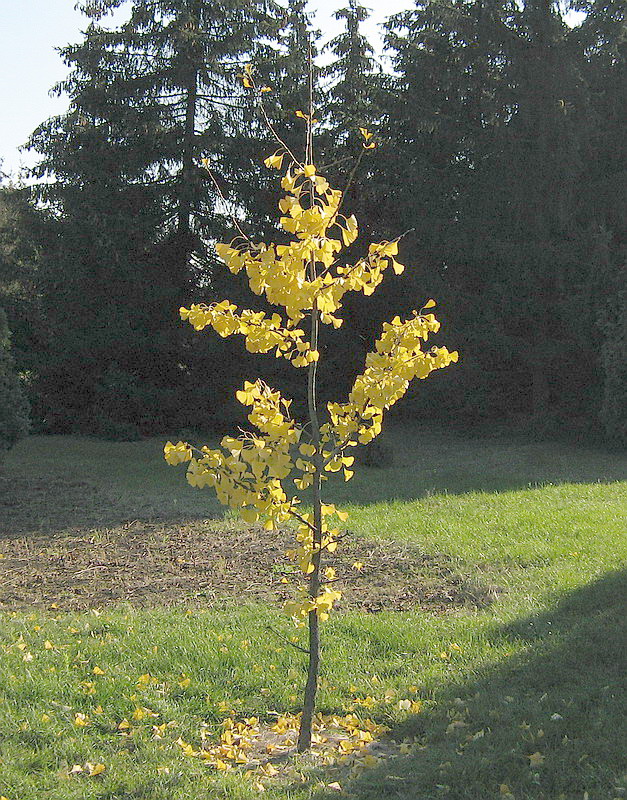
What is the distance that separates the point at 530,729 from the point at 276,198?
499 inches

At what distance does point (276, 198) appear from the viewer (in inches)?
590

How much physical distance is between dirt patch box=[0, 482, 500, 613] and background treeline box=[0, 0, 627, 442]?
7226mm

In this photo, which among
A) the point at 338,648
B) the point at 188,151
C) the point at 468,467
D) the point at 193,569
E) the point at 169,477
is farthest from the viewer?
the point at 188,151

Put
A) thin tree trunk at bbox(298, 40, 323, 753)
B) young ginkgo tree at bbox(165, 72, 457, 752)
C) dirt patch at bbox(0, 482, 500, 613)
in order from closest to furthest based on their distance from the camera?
young ginkgo tree at bbox(165, 72, 457, 752)
thin tree trunk at bbox(298, 40, 323, 753)
dirt patch at bbox(0, 482, 500, 613)

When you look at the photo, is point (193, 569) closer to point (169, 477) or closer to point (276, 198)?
point (169, 477)

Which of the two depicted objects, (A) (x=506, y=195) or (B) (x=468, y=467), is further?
(A) (x=506, y=195)

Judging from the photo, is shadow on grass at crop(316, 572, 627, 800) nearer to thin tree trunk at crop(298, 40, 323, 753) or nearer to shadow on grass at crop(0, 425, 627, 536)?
thin tree trunk at crop(298, 40, 323, 753)

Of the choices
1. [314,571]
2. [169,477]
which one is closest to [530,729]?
[314,571]

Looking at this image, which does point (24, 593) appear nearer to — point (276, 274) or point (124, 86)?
point (276, 274)

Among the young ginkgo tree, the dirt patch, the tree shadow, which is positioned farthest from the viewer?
the tree shadow

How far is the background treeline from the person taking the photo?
1359 cm

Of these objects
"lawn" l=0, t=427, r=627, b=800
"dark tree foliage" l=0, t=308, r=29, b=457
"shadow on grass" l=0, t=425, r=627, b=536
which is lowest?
"lawn" l=0, t=427, r=627, b=800

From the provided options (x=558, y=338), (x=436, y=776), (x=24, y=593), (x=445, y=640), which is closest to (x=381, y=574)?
(x=445, y=640)

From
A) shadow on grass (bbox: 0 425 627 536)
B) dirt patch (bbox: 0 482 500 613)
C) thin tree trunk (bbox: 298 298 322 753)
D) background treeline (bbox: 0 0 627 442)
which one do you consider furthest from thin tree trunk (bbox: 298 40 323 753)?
background treeline (bbox: 0 0 627 442)
